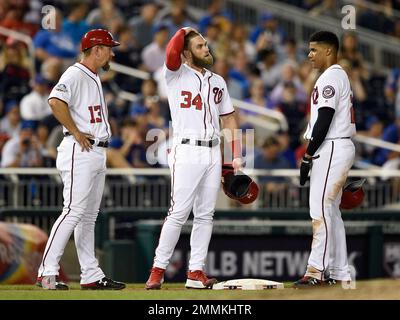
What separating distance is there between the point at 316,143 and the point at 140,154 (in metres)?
6.42

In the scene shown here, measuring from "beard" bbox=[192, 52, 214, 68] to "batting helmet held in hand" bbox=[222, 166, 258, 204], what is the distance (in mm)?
954

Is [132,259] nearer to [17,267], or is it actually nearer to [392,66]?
[17,267]

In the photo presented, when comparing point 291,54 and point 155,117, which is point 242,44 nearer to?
point 291,54

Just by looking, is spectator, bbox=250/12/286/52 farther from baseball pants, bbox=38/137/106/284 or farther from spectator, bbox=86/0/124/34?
baseball pants, bbox=38/137/106/284

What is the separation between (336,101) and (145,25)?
10132mm

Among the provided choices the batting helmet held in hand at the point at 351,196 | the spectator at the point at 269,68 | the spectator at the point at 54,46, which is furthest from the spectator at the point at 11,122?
the batting helmet held in hand at the point at 351,196

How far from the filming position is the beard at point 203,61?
464 inches

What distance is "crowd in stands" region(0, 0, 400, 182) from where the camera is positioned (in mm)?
17922

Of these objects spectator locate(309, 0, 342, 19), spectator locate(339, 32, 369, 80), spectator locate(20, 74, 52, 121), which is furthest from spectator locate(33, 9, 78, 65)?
spectator locate(309, 0, 342, 19)

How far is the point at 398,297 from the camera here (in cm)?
1088

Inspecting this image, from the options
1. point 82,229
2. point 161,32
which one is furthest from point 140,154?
point 82,229

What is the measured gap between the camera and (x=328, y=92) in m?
11.7

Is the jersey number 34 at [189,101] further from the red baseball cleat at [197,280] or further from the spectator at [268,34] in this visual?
the spectator at [268,34]

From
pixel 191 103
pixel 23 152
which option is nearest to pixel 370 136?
pixel 23 152
